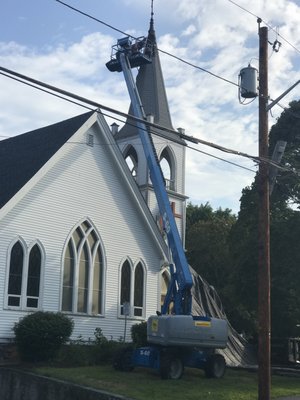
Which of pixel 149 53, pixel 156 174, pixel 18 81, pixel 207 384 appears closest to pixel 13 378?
pixel 207 384

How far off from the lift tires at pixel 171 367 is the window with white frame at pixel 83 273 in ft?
17.2

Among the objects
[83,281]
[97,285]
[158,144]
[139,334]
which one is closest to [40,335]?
[83,281]

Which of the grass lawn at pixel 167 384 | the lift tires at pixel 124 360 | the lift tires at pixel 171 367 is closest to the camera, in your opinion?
the grass lawn at pixel 167 384

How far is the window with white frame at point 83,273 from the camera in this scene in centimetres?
2164

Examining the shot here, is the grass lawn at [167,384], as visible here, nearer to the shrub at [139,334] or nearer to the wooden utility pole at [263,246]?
the wooden utility pole at [263,246]

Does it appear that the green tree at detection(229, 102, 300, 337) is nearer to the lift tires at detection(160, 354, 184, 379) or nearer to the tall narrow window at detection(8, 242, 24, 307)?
the lift tires at detection(160, 354, 184, 379)

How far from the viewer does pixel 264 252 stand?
14.0 m

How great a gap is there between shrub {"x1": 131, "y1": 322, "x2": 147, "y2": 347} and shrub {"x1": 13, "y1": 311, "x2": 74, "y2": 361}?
3092mm

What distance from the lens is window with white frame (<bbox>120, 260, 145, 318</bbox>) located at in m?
23.7

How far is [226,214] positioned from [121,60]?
44728 millimetres

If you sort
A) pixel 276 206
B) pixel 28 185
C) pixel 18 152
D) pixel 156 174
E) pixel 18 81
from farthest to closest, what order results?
pixel 276 206 → pixel 18 152 → pixel 156 174 → pixel 28 185 → pixel 18 81

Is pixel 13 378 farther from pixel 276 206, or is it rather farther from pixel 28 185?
pixel 276 206

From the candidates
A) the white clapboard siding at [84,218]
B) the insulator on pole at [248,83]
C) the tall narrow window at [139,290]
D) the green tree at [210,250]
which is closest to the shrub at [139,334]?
the white clapboard siding at [84,218]

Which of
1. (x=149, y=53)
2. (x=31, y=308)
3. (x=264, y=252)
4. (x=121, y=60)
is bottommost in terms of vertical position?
(x=31, y=308)
